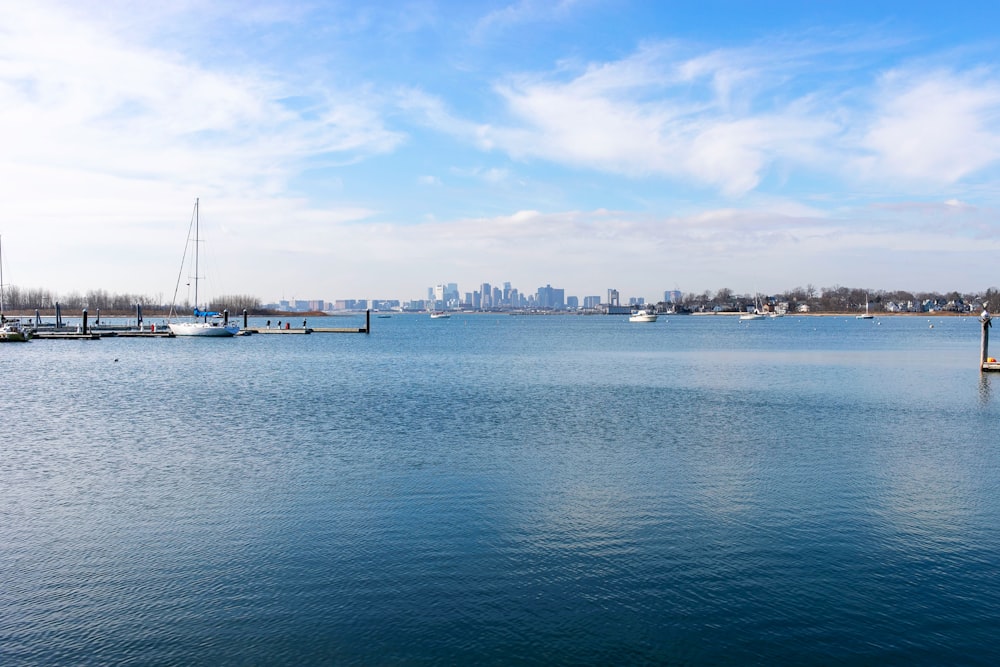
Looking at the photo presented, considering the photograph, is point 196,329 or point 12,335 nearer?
point 12,335

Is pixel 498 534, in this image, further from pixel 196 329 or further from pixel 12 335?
pixel 196 329

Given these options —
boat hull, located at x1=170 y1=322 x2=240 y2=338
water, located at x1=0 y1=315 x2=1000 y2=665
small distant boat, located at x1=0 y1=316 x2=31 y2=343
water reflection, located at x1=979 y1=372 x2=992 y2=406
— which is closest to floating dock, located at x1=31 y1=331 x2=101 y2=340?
small distant boat, located at x1=0 y1=316 x2=31 y2=343

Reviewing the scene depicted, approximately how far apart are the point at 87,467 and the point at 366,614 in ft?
39.0

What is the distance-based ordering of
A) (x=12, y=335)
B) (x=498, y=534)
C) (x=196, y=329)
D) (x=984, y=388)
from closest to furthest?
(x=498, y=534), (x=984, y=388), (x=12, y=335), (x=196, y=329)

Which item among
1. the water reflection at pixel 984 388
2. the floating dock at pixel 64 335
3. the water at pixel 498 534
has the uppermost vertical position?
the floating dock at pixel 64 335

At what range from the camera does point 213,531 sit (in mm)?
13672

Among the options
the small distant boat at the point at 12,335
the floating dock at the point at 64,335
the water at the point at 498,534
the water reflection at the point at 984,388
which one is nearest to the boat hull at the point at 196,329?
the floating dock at the point at 64,335

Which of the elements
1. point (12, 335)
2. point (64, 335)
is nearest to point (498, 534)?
point (12, 335)

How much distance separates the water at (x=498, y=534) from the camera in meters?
9.44

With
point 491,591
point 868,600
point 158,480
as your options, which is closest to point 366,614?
point 491,591

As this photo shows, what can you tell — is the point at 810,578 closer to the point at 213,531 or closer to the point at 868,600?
the point at 868,600

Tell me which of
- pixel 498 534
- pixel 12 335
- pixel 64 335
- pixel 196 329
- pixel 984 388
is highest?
pixel 196 329

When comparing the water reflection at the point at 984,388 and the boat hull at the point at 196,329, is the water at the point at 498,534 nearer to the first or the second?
the water reflection at the point at 984,388

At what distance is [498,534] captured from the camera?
1348 cm
